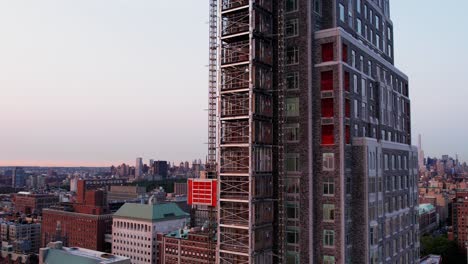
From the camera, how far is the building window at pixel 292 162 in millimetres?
44125

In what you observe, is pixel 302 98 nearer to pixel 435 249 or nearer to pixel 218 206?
pixel 218 206

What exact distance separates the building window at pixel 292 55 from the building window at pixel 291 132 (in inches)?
236

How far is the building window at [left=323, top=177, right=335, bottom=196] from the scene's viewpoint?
4225 centimetres

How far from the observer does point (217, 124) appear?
44.4 metres

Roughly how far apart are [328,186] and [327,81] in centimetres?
956

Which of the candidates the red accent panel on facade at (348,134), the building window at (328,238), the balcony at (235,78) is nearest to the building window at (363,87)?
the red accent panel on facade at (348,134)

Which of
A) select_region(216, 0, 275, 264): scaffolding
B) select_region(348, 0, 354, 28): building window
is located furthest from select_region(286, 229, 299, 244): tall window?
select_region(348, 0, 354, 28): building window

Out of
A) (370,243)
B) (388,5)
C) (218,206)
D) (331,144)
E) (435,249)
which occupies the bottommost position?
(435,249)

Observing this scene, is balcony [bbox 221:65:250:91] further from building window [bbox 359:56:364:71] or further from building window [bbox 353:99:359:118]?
building window [bbox 359:56:364:71]

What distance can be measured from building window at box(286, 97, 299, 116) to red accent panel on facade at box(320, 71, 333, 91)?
2.73 meters

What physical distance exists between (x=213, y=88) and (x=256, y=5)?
9.07 m

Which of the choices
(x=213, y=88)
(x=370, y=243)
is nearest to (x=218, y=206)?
(x=213, y=88)

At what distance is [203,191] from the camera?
45.9m

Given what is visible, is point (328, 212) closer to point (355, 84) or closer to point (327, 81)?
point (327, 81)
